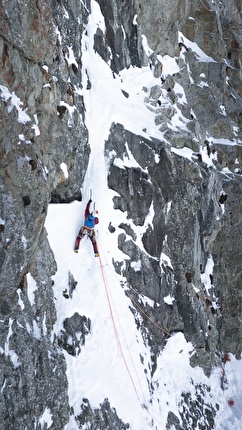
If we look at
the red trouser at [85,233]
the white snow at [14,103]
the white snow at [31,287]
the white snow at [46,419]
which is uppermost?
the white snow at [14,103]

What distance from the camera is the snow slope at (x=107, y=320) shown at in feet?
60.0

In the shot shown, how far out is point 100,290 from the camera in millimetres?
20219

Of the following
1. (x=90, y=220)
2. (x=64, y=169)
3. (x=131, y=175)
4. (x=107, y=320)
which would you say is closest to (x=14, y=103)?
(x=64, y=169)

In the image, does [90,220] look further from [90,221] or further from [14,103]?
[14,103]

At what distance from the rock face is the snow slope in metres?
0.56

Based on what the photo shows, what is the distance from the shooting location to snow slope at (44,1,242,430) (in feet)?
60.0

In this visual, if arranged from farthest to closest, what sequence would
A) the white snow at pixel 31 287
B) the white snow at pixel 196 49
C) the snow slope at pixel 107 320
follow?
the white snow at pixel 196 49 < the snow slope at pixel 107 320 < the white snow at pixel 31 287

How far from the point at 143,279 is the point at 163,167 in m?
6.18

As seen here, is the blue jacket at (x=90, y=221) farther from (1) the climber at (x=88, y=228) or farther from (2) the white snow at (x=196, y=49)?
(2) the white snow at (x=196, y=49)

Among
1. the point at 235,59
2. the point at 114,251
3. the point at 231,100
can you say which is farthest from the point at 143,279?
the point at 235,59

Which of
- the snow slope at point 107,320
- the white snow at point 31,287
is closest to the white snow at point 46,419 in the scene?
the snow slope at point 107,320

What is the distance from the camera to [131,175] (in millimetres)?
24062

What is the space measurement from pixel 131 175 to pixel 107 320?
768 cm

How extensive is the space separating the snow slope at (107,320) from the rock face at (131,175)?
56 centimetres
